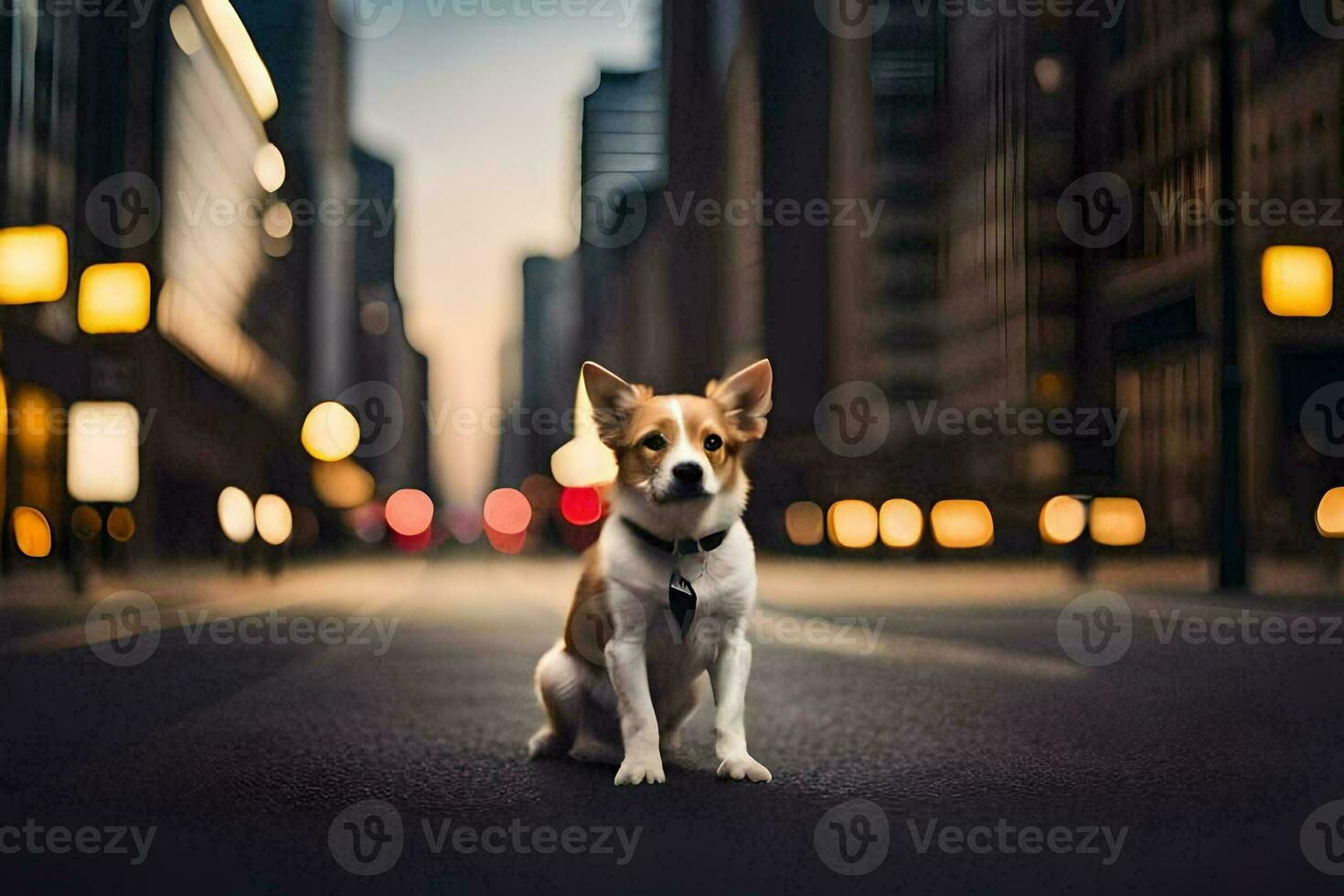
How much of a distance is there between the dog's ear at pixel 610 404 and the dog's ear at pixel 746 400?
1.07ft

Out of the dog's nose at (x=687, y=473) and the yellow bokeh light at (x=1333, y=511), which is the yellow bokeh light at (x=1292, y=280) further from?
the dog's nose at (x=687, y=473)

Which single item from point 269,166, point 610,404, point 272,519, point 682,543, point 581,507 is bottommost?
point 581,507

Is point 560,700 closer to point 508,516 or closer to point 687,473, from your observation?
point 687,473

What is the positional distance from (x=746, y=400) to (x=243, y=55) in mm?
51023

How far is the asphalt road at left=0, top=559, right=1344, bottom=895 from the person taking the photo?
4.00m

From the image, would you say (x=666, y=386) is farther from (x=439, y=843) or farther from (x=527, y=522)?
(x=439, y=843)

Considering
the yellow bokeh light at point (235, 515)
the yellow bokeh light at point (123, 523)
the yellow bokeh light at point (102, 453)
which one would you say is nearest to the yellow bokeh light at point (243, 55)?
the yellow bokeh light at point (123, 523)

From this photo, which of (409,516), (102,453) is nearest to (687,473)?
(102,453)

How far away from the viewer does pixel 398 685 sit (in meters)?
8.80

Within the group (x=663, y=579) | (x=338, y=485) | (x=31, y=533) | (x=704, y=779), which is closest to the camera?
(x=663, y=579)

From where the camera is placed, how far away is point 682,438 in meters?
5.15

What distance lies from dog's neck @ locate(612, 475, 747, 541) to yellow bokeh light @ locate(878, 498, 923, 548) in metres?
31.9

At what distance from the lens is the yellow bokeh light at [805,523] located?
142 feet

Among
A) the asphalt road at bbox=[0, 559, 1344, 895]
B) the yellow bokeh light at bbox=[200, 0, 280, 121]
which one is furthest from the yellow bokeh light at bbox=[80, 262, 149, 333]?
the yellow bokeh light at bbox=[200, 0, 280, 121]
